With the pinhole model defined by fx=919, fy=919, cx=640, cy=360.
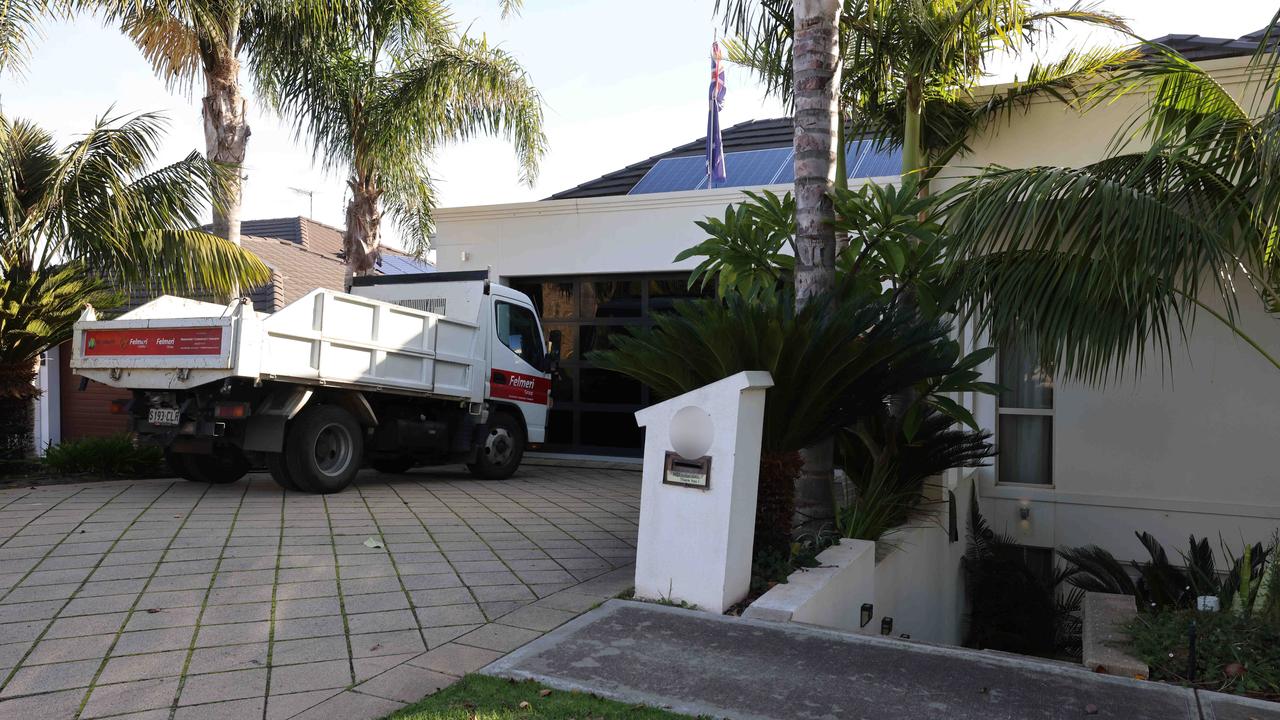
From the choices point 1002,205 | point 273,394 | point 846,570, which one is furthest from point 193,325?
point 1002,205

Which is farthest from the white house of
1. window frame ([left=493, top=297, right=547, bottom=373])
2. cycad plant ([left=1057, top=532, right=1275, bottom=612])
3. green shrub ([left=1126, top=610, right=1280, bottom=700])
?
green shrub ([left=1126, top=610, right=1280, bottom=700])

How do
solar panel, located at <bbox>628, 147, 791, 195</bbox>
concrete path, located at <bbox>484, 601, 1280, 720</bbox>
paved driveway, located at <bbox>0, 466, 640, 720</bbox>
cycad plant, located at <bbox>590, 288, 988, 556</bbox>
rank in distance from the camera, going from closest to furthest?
concrete path, located at <bbox>484, 601, 1280, 720</bbox>, paved driveway, located at <bbox>0, 466, 640, 720</bbox>, cycad plant, located at <bbox>590, 288, 988, 556</bbox>, solar panel, located at <bbox>628, 147, 791, 195</bbox>

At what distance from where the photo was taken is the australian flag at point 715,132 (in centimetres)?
1455

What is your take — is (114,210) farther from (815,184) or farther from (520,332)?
(815,184)

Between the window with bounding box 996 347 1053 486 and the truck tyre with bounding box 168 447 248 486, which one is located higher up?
the window with bounding box 996 347 1053 486

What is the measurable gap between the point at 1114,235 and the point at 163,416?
8.35 meters

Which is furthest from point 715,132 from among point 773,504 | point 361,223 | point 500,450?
point 773,504

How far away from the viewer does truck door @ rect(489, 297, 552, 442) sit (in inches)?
461

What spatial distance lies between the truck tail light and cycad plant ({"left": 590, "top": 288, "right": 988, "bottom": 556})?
13.9ft

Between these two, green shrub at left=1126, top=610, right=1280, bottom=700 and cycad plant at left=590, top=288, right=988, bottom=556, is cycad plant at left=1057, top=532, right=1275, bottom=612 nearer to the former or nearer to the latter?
green shrub at left=1126, top=610, right=1280, bottom=700

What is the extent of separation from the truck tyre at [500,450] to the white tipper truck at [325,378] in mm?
19

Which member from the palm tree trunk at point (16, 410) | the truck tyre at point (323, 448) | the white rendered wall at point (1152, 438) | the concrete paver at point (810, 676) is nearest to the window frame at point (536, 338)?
the truck tyre at point (323, 448)

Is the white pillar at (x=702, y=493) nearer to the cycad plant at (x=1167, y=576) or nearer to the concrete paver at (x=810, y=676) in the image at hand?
the concrete paver at (x=810, y=676)

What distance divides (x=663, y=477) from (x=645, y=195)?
9.27m
